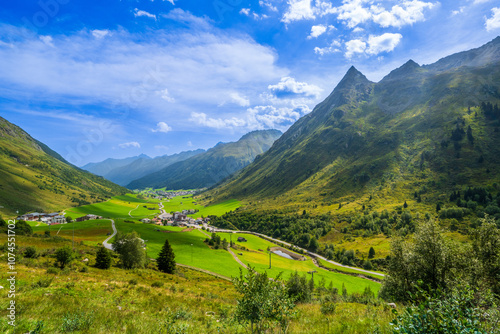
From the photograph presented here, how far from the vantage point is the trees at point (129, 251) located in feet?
173

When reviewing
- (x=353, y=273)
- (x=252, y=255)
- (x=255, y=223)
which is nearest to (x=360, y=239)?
(x=353, y=273)

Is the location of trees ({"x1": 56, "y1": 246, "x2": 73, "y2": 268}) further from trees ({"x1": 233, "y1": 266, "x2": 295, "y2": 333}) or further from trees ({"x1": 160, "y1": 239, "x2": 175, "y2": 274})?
trees ({"x1": 233, "y1": 266, "x2": 295, "y2": 333})

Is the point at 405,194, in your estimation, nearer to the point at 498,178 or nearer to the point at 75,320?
the point at 498,178

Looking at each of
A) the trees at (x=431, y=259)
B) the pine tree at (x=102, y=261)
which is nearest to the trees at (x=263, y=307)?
the trees at (x=431, y=259)

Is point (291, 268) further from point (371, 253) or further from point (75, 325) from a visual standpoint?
point (75, 325)

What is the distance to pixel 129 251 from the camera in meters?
52.8

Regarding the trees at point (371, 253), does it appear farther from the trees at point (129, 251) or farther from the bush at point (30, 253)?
the bush at point (30, 253)

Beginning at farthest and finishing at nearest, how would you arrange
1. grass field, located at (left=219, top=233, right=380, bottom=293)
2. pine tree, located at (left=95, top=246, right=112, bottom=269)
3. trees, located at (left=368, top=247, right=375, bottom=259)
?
trees, located at (left=368, top=247, right=375, bottom=259) → grass field, located at (left=219, top=233, right=380, bottom=293) → pine tree, located at (left=95, top=246, right=112, bottom=269)

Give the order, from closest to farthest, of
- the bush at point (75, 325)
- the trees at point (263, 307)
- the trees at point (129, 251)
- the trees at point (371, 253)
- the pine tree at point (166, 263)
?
the trees at point (263, 307)
the bush at point (75, 325)
the trees at point (129, 251)
the pine tree at point (166, 263)
the trees at point (371, 253)

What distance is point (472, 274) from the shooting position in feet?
61.1

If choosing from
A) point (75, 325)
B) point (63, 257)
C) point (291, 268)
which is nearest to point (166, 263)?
point (63, 257)

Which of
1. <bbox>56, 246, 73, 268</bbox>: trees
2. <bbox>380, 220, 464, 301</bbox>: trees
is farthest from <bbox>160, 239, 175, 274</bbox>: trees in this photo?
<bbox>380, 220, 464, 301</bbox>: trees

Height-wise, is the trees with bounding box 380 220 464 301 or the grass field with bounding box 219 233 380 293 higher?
the trees with bounding box 380 220 464 301

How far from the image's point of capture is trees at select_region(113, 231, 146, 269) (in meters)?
52.8
